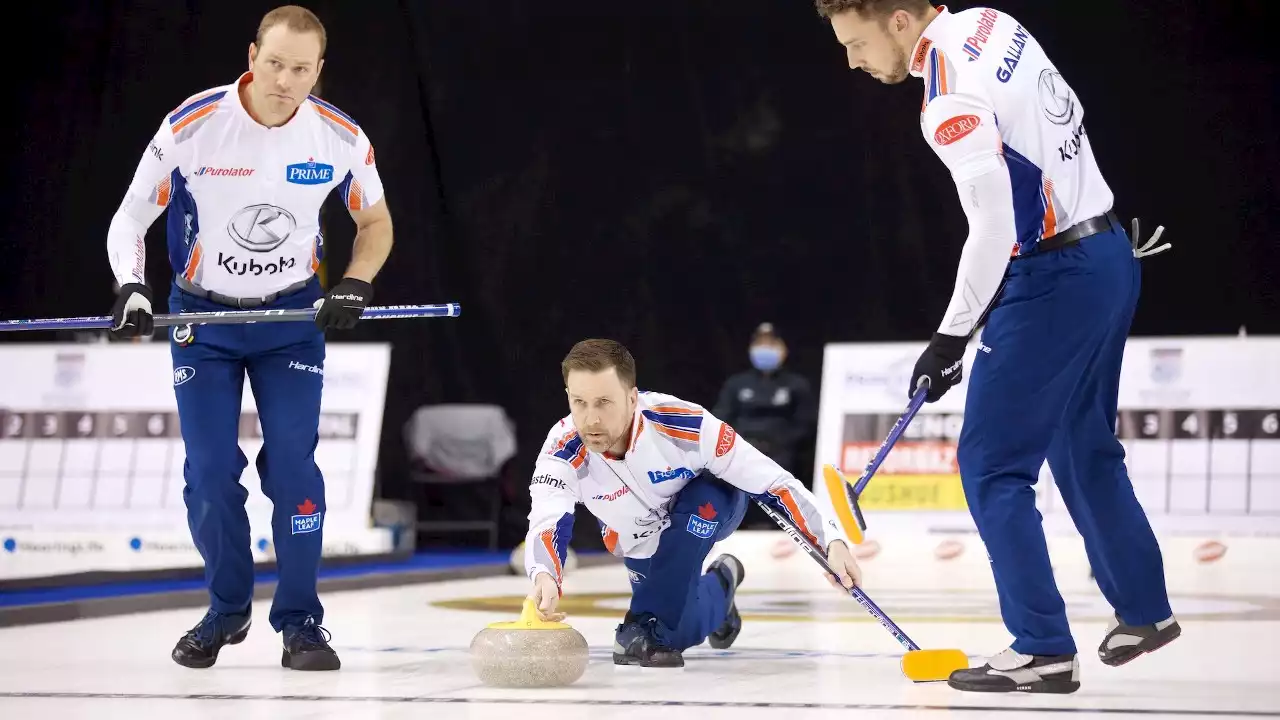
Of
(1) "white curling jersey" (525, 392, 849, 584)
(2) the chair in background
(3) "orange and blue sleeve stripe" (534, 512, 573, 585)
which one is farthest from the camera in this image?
(2) the chair in background

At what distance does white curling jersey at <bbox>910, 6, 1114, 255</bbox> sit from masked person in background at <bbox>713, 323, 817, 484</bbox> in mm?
5402

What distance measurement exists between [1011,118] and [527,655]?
1.39 meters

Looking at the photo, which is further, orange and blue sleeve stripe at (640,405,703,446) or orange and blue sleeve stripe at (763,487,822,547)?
orange and blue sleeve stripe at (640,405,703,446)

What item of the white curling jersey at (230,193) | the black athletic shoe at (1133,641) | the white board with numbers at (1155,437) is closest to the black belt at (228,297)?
the white curling jersey at (230,193)

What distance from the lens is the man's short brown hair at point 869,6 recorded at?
285 cm

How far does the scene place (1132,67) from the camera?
7750 millimetres

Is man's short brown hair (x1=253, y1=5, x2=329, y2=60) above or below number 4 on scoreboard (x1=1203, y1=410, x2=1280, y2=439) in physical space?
above

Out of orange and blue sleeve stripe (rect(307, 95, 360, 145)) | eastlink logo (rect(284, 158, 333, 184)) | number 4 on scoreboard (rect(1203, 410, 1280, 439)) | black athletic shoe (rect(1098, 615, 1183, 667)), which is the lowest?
black athletic shoe (rect(1098, 615, 1183, 667))

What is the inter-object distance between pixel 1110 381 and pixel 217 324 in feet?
6.59

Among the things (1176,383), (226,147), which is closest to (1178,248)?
(1176,383)

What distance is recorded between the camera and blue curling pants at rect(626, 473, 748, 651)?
3.54 metres

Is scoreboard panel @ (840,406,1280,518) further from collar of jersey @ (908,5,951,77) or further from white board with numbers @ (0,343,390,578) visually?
collar of jersey @ (908,5,951,77)

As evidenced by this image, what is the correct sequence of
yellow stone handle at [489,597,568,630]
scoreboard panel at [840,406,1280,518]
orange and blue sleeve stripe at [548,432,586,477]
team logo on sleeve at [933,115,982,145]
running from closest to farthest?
team logo on sleeve at [933,115,982,145]
yellow stone handle at [489,597,568,630]
orange and blue sleeve stripe at [548,432,586,477]
scoreboard panel at [840,406,1280,518]

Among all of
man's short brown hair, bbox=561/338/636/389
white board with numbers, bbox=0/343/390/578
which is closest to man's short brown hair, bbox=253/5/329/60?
man's short brown hair, bbox=561/338/636/389
